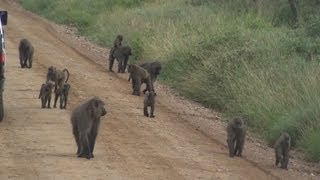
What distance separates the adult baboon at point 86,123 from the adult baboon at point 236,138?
2310mm

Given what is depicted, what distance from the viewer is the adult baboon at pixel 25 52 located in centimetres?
1964

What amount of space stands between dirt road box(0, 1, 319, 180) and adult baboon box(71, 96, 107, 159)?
18 centimetres

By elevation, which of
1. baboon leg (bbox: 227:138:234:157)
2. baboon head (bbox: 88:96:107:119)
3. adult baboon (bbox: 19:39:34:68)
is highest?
baboon head (bbox: 88:96:107:119)

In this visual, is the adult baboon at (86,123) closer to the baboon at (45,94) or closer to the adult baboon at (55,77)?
the baboon at (45,94)

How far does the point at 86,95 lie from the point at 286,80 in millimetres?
4039

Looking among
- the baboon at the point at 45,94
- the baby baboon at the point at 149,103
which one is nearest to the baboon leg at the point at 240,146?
the baby baboon at the point at 149,103

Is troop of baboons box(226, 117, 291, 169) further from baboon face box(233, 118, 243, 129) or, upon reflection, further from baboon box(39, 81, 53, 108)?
baboon box(39, 81, 53, 108)

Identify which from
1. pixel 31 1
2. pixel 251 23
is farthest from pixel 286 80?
pixel 31 1

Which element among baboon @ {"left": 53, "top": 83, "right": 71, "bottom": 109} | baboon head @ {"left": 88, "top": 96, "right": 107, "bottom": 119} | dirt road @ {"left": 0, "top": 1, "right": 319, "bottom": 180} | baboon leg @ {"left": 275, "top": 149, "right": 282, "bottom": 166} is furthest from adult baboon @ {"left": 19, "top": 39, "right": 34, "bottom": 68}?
baboon leg @ {"left": 275, "top": 149, "right": 282, "bottom": 166}

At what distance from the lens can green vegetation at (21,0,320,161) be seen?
48.0 feet

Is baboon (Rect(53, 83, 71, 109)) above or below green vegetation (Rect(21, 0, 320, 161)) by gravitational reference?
below

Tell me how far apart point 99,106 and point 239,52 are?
301 inches

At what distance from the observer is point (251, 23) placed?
2244 centimetres

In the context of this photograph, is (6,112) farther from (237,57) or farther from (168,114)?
(237,57)
